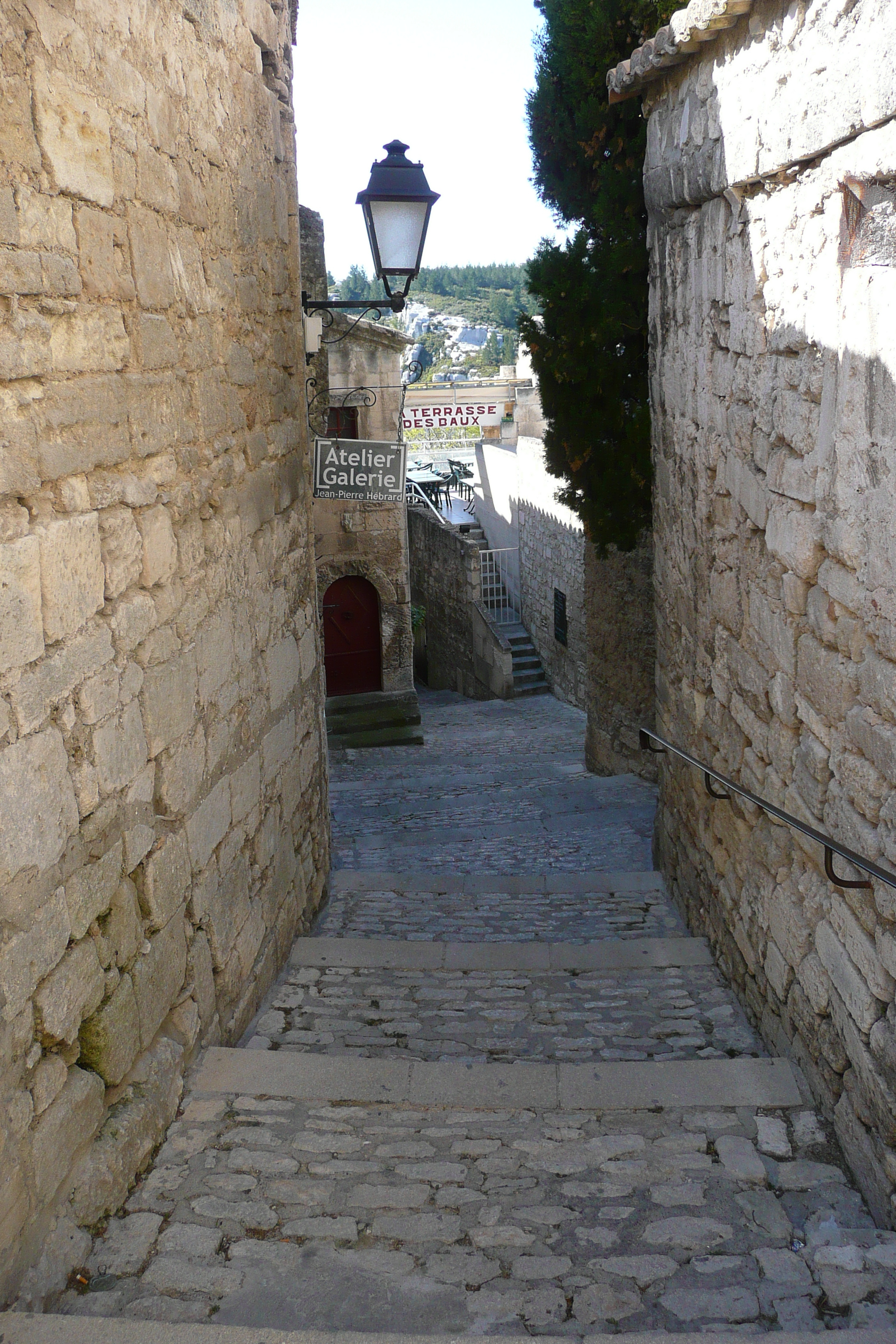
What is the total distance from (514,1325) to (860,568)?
189 cm

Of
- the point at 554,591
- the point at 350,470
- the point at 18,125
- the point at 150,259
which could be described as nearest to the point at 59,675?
the point at 18,125

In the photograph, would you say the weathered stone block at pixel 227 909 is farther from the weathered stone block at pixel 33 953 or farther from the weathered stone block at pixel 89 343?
the weathered stone block at pixel 89 343

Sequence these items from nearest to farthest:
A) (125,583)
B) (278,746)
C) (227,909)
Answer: (125,583), (227,909), (278,746)

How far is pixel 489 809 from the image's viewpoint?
27.2 feet

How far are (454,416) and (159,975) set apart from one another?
27.6 m

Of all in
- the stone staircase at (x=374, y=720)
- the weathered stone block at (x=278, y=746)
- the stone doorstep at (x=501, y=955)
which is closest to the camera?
the weathered stone block at (x=278, y=746)

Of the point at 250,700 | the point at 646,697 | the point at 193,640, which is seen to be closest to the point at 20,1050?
the point at 193,640

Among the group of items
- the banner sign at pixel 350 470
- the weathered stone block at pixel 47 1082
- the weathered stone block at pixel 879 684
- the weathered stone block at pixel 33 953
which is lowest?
the weathered stone block at pixel 47 1082

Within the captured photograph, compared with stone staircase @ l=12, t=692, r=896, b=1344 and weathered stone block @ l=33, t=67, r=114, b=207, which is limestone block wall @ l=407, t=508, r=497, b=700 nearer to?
stone staircase @ l=12, t=692, r=896, b=1344

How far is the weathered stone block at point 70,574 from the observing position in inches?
88.5

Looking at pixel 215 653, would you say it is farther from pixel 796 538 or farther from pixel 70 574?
pixel 796 538

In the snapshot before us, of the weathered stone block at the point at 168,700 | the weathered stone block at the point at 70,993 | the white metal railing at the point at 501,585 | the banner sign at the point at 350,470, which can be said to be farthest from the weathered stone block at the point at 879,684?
the white metal railing at the point at 501,585

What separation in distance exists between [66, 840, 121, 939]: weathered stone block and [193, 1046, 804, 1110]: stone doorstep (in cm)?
86

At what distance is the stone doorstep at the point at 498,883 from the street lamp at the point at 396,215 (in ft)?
10.1
